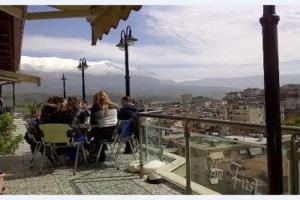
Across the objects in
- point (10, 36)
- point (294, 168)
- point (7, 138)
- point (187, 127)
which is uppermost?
point (10, 36)

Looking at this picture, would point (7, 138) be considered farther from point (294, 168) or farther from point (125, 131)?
point (294, 168)

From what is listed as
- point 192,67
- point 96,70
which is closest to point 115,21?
point 192,67

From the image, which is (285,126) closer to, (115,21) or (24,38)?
(115,21)

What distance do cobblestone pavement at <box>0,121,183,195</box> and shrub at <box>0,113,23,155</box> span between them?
28cm

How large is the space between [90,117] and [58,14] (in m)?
1.93

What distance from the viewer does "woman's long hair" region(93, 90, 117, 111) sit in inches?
250

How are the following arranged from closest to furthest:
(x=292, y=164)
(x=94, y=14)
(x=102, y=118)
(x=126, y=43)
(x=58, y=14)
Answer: (x=292, y=164)
(x=94, y=14)
(x=58, y=14)
(x=102, y=118)
(x=126, y=43)

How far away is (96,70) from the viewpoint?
1762 cm

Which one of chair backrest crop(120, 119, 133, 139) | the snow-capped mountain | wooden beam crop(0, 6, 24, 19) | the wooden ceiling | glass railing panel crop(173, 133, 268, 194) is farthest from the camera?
the snow-capped mountain

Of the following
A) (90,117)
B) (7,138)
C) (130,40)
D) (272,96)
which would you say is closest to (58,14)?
(90,117)

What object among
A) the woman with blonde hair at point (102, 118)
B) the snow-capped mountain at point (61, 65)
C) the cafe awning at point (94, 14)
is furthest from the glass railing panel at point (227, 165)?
the snow-capped mountain at point (61, 65)

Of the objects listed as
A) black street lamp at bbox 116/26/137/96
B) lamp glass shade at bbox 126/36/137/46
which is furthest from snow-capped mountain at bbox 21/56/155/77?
lamp glass shade at bbox 126/36/137/46

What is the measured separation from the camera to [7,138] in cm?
720

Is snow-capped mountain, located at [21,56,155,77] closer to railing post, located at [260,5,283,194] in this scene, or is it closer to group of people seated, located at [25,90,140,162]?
group of people seated, located at [25,90,140,162]
